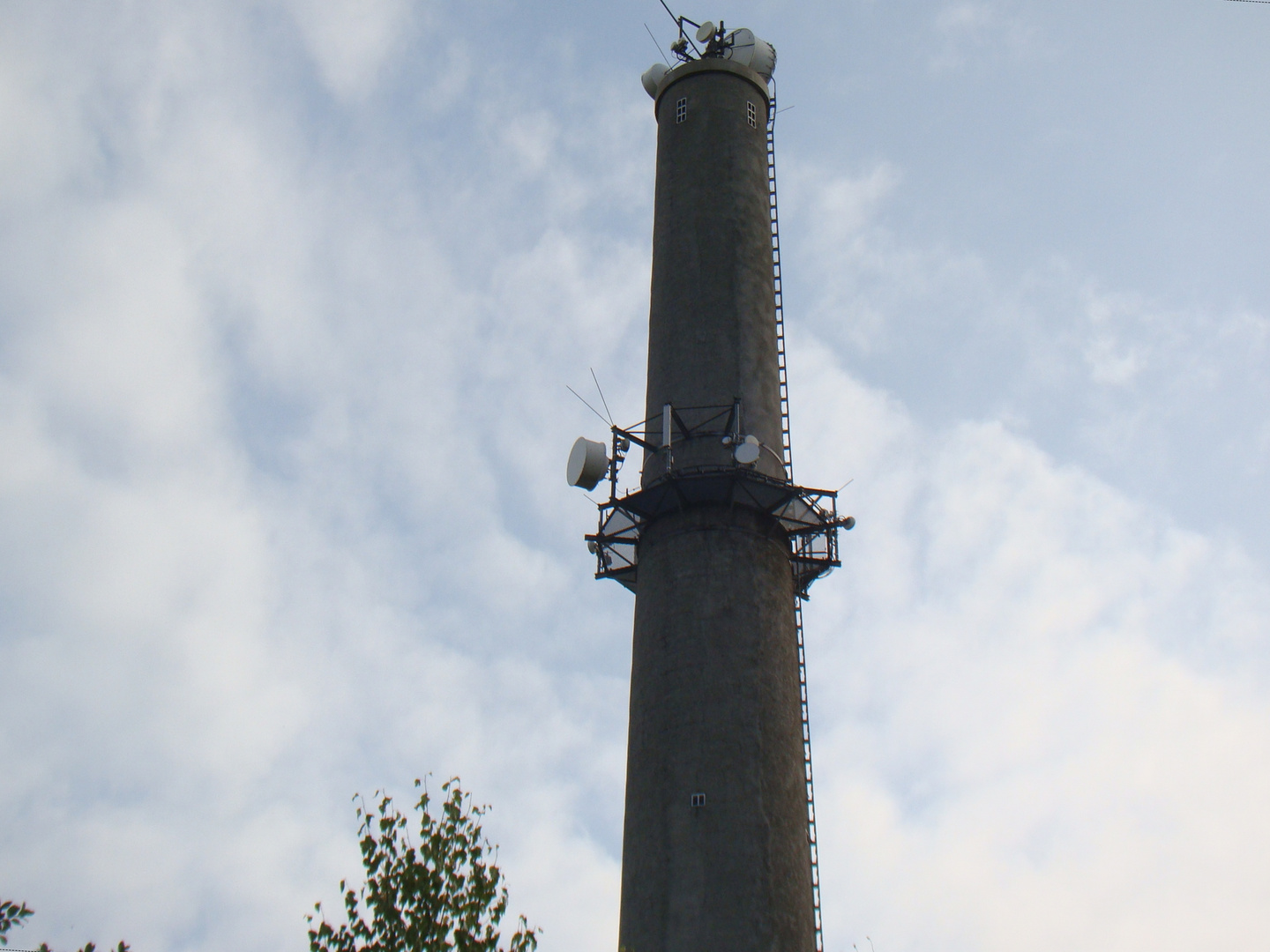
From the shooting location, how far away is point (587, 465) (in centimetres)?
3219

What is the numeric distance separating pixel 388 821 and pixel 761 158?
2277 cm

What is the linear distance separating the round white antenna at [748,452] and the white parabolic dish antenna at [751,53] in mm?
12948

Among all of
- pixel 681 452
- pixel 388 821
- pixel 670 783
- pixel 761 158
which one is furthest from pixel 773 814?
pixel 761 158

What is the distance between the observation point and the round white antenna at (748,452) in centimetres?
3009

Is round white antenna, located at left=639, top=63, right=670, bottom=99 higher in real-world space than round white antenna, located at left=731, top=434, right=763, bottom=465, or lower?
higher

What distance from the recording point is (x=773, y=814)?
2819cm

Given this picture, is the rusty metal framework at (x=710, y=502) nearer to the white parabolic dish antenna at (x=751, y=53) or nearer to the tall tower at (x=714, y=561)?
the tall tower at (x=714, y=561)

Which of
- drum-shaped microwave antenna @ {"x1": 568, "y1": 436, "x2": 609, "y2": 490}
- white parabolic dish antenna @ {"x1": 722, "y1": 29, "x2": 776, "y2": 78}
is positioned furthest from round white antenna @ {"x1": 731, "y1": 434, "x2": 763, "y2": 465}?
white parabolic dish antenna @ {"x1": 722, "y1": 29, "x2": 776, "y2": 78}

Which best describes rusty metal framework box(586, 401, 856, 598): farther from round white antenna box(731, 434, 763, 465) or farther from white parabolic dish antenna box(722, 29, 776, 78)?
white parabolic dish antenna box(722, 29, 776, 78)

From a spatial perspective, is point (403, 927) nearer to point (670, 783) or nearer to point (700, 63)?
point (670, 783)

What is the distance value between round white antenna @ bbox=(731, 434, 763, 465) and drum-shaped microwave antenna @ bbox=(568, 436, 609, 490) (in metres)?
3.51

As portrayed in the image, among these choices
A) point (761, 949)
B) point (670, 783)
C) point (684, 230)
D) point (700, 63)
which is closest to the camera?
point (761, 949)

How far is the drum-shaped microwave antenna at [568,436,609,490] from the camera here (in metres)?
32.2

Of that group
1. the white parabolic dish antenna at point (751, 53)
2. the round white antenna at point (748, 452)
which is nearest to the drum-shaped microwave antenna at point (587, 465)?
the round white antenna at point (748, 452)
